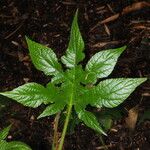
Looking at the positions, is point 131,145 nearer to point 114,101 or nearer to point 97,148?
point 97,148

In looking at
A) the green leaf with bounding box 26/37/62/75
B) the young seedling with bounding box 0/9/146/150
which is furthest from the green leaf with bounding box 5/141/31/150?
the green leaf with bounding box 26/37/62/75

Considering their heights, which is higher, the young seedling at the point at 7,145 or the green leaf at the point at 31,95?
the green leaf at the point at 31,95

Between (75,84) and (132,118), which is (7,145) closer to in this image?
(75,84)

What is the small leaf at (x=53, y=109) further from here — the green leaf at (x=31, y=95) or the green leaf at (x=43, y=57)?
the green leaf at (x=43, y=57)

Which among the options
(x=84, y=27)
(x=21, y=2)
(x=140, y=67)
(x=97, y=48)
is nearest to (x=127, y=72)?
(x=140, y=67)

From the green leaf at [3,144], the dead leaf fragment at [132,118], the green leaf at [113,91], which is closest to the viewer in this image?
the green leaf at [113,91]

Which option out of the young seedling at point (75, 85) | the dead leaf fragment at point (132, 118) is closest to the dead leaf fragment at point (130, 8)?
the dead leaf fragment at point (132, 118)

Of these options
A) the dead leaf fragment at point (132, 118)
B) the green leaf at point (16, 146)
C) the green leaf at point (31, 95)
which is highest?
the green leaf at point (31, 95)
